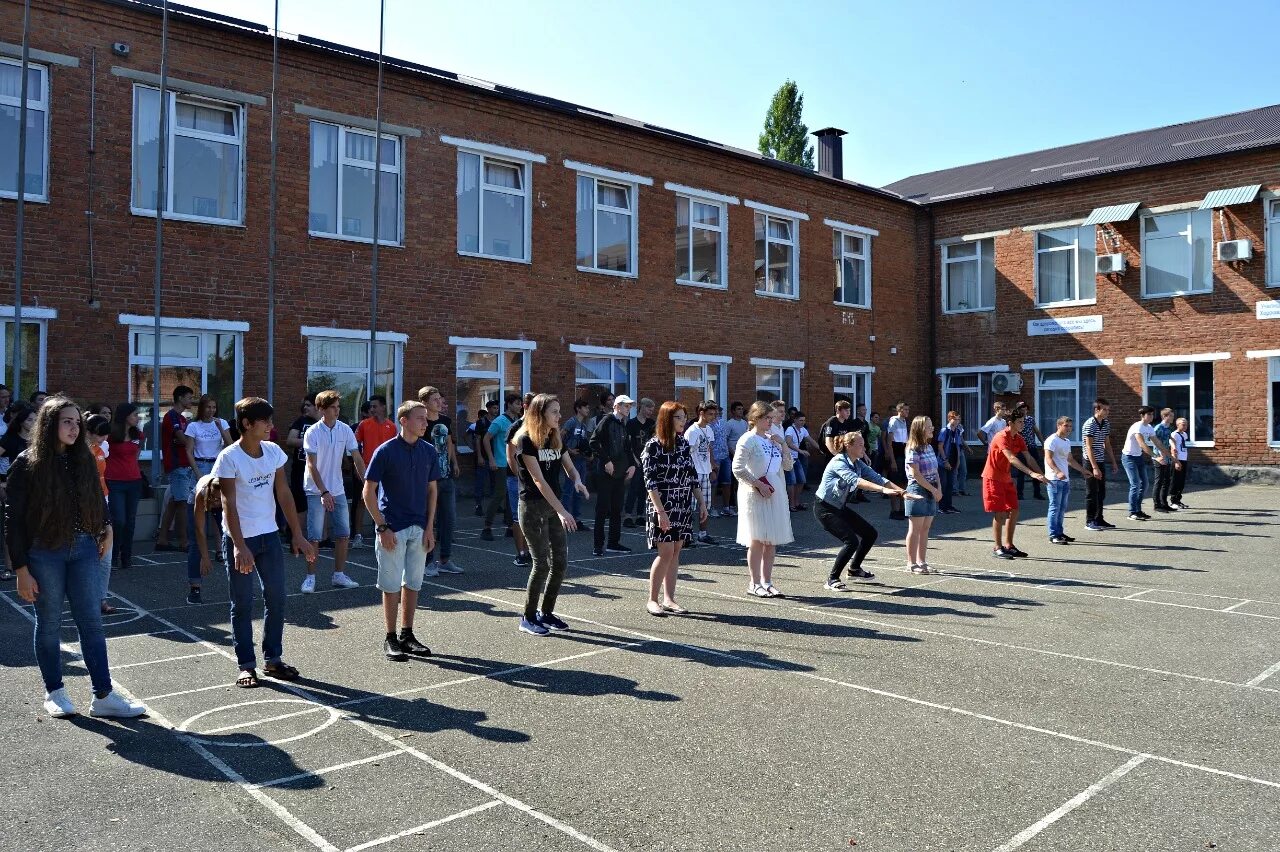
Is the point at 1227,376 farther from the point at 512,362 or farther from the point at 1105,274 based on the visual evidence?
the point at 512,362

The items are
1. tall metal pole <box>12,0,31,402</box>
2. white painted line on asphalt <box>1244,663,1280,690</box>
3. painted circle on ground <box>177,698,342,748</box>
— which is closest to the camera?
painted circle on ground <box>177,698,342,748</box>

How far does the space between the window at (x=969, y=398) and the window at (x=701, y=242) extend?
898 cm

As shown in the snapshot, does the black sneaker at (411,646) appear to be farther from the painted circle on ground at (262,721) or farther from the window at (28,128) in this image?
the window at (28,128)

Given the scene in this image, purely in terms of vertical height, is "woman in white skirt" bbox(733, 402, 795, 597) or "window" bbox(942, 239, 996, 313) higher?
"window" bbox(942, 239, 996, 313)

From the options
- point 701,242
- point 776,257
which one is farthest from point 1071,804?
point 776,257

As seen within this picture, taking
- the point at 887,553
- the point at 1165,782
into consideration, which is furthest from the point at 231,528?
the point at 887,553

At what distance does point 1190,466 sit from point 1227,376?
2.28 metres

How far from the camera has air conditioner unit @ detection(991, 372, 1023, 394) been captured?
87.8 feet

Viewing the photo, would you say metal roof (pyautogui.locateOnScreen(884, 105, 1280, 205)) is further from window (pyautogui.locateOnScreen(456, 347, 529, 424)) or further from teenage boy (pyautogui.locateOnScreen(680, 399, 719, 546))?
teenage boy (pyautogui.locateOnScreen(680, 399, 719, 546))

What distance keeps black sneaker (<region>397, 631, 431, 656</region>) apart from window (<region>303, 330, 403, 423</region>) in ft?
32.0

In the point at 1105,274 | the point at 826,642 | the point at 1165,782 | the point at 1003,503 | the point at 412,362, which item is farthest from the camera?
the point at 1105,274

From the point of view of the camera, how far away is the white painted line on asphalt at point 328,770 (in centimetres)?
468

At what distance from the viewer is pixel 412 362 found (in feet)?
56.5

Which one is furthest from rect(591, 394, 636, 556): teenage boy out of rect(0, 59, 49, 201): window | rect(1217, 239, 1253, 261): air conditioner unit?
rect(1217, 239, 1253, 261): air conditioner unit
